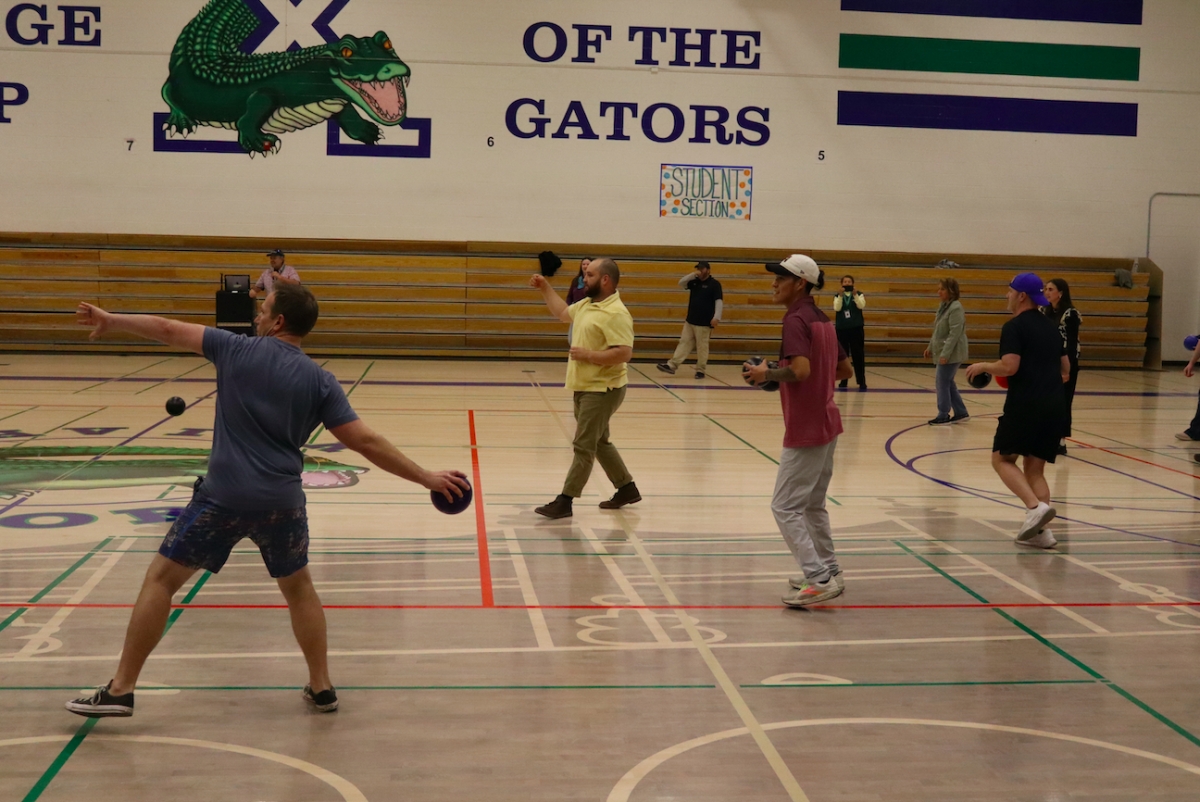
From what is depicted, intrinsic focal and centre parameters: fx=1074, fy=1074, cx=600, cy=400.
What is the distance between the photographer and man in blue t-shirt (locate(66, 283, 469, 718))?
3.78m

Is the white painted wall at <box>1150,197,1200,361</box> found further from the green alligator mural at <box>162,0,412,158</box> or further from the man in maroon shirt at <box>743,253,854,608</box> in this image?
the man in maroon shirt at <box>743,253,854,608</box>

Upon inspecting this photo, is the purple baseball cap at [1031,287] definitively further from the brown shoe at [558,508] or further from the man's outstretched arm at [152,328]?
the man's outstretched arm at [152,328]

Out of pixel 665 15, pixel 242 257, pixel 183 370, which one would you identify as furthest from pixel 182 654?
pixel 665 15

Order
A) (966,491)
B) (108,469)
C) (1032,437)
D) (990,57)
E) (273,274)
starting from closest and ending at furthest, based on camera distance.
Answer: (1032,437), (108,469), (966,491), (273,274), (990,57)

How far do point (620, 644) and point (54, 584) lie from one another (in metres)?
2.89

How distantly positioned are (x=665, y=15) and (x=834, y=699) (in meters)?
16.6

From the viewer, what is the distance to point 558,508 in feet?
23.6

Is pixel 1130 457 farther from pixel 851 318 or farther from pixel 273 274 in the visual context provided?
pixel 273 274

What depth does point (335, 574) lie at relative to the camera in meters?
5.79

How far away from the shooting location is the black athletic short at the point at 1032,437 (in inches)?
266

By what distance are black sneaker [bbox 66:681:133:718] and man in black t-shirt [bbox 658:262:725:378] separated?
13008mm

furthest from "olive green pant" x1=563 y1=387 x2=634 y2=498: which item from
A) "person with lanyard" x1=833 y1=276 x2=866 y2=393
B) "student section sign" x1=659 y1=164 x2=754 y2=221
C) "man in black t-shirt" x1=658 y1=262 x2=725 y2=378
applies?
"student section sign" x1=659 y1=164 x2=754 y2=221

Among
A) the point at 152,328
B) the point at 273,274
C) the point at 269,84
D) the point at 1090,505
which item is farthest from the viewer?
the point at 269,84

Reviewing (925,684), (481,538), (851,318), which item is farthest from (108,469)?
(851,318)
